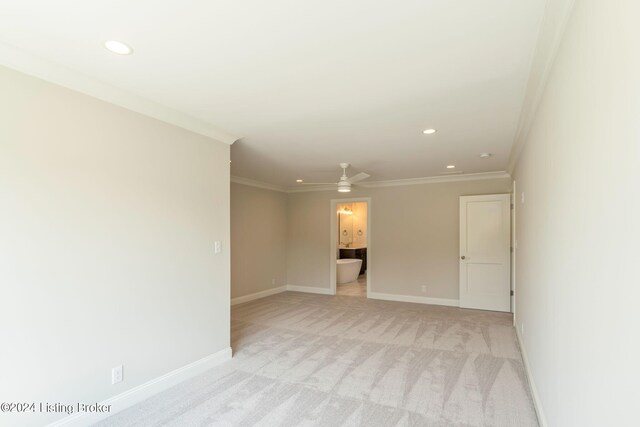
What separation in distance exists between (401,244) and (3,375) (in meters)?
5.92

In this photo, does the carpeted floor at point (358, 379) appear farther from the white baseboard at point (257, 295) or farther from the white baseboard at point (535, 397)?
the white baseboard at point (257, 295)

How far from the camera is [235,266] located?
627 centimetres

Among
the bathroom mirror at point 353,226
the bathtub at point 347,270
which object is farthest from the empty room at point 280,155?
the bathroom mirror at point 353,226

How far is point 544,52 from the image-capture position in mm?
2002

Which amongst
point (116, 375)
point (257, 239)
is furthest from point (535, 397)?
point (257, 239)

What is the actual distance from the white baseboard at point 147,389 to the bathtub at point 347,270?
542 centimetres

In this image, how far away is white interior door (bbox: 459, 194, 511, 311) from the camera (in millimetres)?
5777

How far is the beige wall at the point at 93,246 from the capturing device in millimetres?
2084

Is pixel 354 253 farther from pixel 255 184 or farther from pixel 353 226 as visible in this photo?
pixel 255 184

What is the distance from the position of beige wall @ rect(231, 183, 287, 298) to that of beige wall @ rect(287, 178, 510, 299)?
0.60 meters

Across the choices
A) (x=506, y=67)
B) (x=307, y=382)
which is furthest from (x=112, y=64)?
(x=307, y=382)

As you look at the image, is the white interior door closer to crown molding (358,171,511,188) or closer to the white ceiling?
crown molding (358,171,511,188)

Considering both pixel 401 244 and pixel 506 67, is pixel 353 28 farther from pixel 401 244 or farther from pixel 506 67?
pixel 401 244

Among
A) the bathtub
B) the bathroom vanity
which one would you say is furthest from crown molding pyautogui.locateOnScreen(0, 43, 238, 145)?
the bathroom vanity
